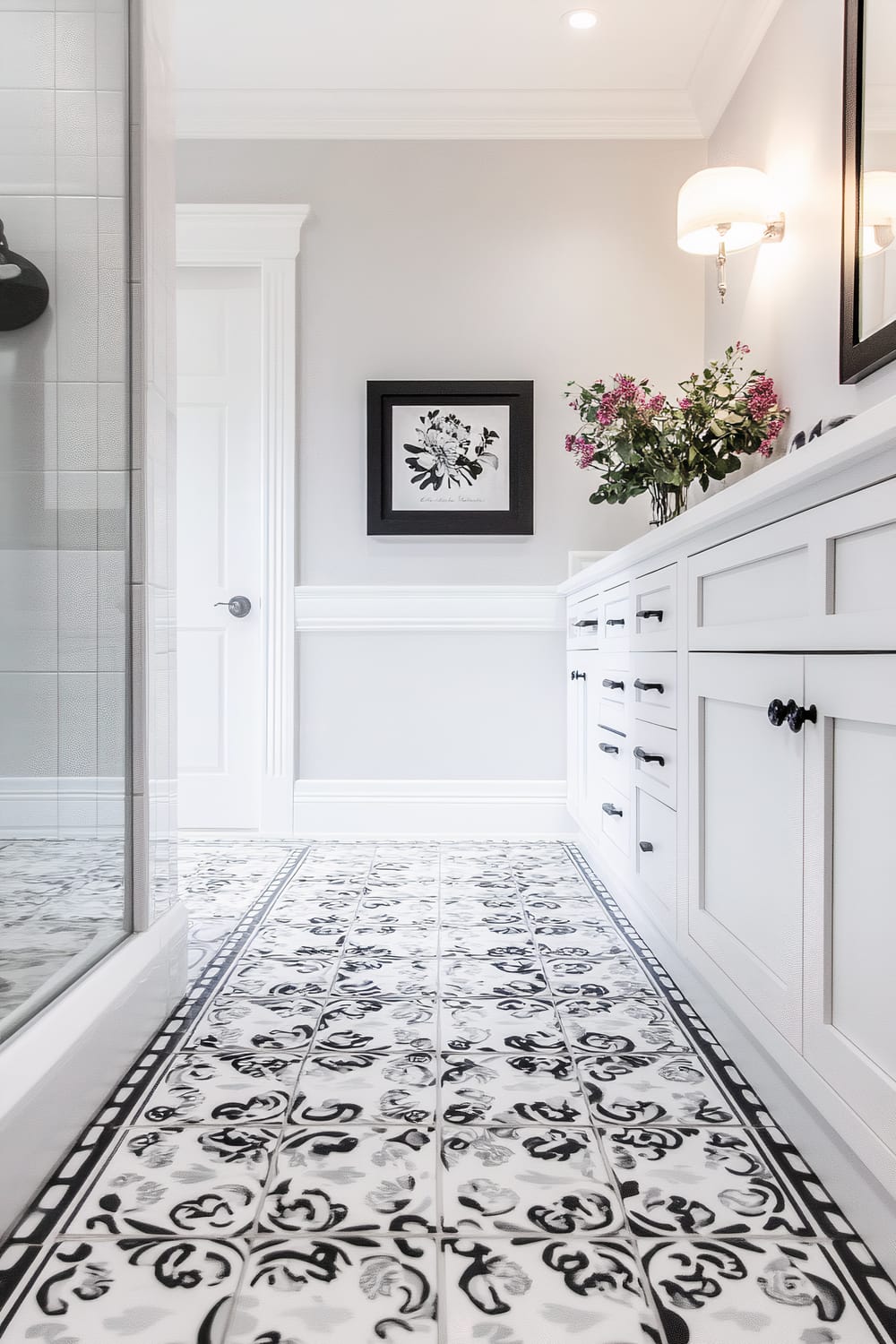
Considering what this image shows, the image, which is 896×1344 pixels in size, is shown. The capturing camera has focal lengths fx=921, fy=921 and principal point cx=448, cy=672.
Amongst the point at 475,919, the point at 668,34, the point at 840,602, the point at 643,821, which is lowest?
the point at 475,919

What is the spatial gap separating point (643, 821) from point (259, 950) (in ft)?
2.89

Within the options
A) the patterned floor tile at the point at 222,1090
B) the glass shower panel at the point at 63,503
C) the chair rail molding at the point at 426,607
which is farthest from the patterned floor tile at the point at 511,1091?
the chair rail molding at the point at 426,607

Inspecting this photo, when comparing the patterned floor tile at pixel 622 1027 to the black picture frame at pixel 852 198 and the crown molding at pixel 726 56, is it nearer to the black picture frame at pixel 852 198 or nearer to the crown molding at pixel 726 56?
the black picture frame at pixel 852 198

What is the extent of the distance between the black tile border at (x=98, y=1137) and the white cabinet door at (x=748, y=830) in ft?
2.89

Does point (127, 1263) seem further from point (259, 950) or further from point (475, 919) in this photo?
point (475, 919)

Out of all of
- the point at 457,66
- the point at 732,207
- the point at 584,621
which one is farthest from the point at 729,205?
the point at 584,621

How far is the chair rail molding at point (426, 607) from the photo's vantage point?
3.28 metres

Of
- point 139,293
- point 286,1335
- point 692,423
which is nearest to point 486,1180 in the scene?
point 286,1335

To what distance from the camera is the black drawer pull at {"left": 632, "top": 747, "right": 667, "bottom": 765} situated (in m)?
1.85

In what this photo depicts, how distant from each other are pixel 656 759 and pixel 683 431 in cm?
115

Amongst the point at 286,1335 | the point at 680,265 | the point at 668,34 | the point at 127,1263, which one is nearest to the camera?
the point at 286,1335

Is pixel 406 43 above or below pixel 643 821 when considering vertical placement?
above

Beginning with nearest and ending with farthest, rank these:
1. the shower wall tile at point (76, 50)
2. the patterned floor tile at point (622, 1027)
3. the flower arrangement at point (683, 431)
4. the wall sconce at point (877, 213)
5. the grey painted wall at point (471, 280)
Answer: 1. the shower wall tile at point (76, 50)
2. the patterned floor tile at point (622, 1027)
3. the wall sconce at point (877, 213)
4. the flower arrangement at point (683, 431)
5. the grey painted wall at point (471, 280)

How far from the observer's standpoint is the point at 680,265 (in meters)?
3.24
